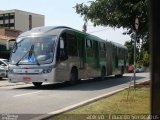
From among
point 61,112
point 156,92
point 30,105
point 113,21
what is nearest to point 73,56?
point 113,21

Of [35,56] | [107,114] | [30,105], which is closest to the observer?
[107,114]

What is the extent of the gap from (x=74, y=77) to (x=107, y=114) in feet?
38.8

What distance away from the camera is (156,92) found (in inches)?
151

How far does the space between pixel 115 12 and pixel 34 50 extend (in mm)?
4238

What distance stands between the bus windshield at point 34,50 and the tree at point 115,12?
9.81 ft

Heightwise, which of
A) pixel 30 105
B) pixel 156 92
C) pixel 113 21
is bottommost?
pixel 30 105

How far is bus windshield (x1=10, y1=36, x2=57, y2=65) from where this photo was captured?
18.4 m

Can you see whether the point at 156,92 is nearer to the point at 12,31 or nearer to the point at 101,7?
the point at 101,7

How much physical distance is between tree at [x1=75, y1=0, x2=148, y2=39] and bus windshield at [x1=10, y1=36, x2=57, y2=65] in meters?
2.99

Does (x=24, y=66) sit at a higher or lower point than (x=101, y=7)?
lower

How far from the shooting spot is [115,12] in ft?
63.6

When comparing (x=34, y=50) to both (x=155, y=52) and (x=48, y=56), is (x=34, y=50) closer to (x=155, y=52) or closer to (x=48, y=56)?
(x=48, y=56)

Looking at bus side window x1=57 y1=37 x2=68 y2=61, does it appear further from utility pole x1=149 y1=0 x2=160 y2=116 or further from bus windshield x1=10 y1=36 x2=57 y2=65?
utility pole x1=149 y1=0 x2=160 y2=116

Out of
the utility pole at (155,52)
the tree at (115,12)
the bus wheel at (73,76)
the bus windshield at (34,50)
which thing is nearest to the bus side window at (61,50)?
the bus windshield at (34,50)
